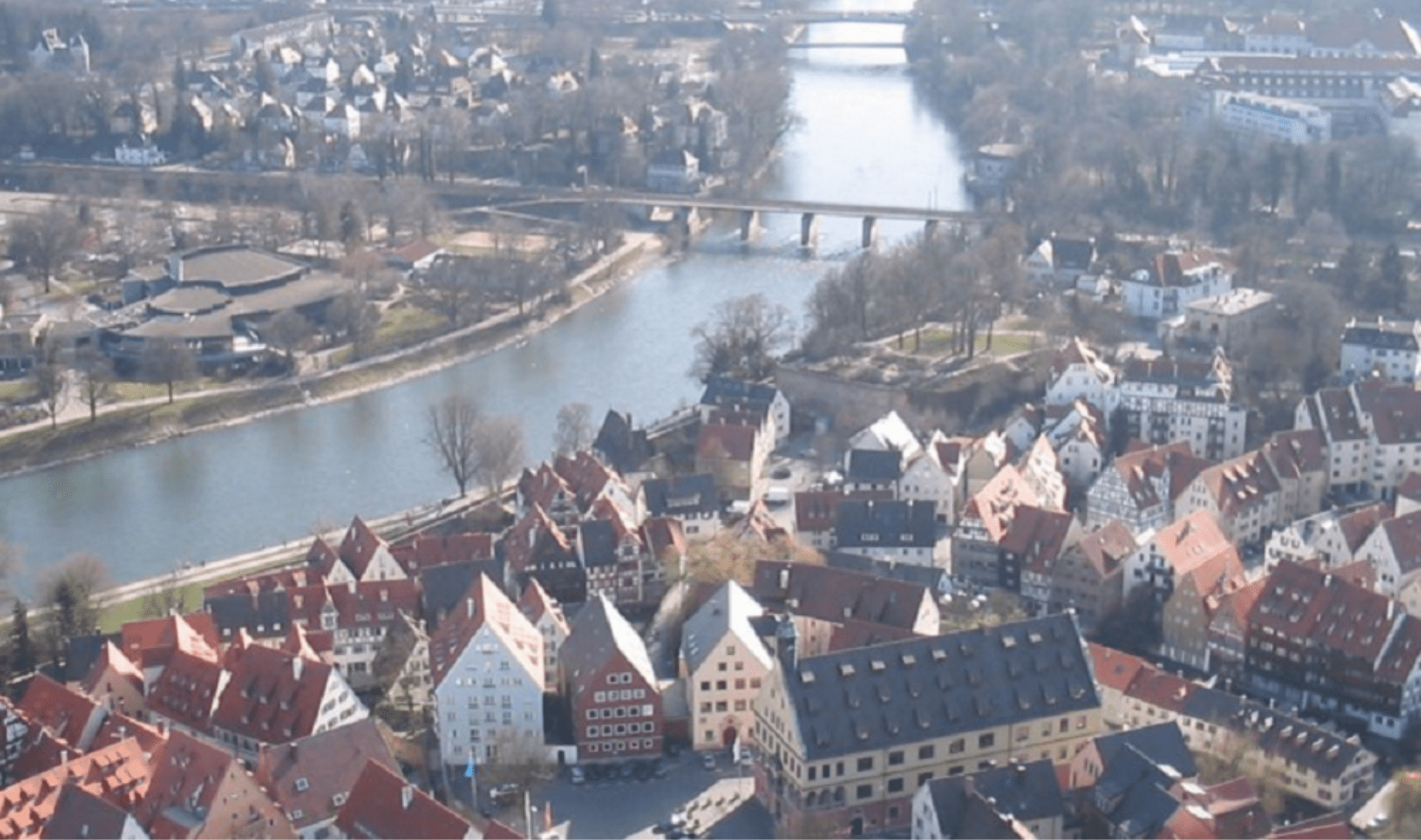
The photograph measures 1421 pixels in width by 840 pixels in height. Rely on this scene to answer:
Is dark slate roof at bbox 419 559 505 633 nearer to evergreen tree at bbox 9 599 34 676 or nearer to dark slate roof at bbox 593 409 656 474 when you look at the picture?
evergreen tree at bbox 9 599 34 676

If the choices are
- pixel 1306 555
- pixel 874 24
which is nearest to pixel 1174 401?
pixel 1306 555

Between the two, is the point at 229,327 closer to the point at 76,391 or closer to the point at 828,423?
the point at 76,391

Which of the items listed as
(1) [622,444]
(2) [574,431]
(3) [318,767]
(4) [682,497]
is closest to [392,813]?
(3) [318,767]

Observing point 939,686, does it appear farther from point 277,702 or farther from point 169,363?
point 169,363

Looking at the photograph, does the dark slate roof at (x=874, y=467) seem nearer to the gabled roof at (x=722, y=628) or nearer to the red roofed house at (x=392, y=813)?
the gabled roof at (x=722, y=628)

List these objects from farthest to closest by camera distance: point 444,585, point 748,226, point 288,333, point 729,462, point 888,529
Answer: point 748,226
point 288,333
point 729,462
point 888,529
point 444,585

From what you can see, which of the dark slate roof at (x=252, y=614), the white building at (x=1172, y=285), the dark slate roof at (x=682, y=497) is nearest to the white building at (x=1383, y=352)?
the white building at (x=1172, y=285)
